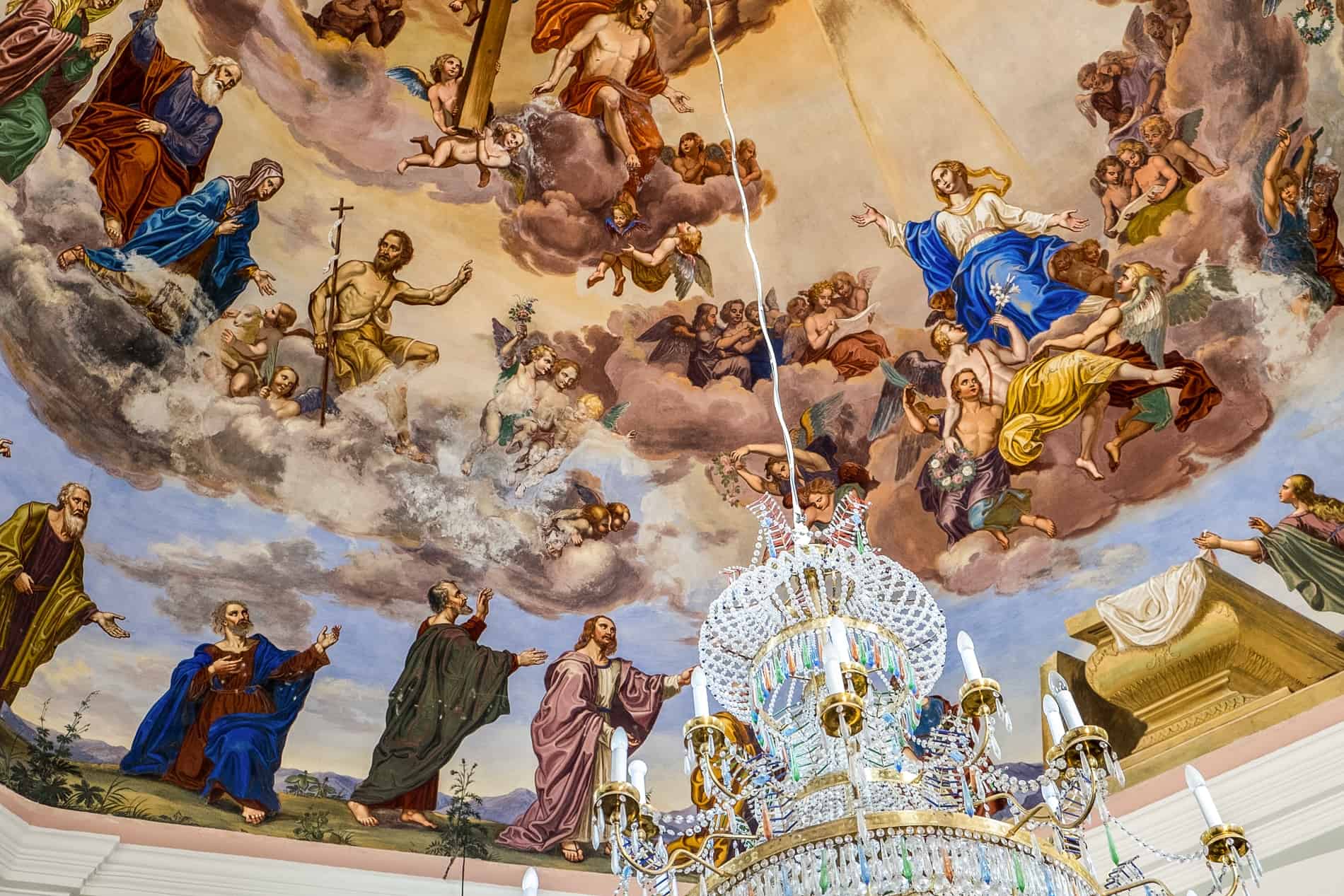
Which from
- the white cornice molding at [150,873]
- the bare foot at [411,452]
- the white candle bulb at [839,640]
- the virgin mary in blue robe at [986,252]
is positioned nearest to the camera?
the white candle bulb at [839,640]

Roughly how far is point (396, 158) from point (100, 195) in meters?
2.12

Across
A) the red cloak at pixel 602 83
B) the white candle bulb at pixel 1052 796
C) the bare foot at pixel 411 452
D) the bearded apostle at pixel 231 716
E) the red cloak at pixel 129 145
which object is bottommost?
the white candle bulb at pixel 1052 796

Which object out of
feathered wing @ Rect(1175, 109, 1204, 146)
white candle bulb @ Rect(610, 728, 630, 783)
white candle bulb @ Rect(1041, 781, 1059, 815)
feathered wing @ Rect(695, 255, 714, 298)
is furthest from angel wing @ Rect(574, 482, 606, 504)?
white candle bulb @ Rect(1041, 781, 1059, 815)

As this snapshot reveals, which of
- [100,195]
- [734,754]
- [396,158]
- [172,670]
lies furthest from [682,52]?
[734,754]

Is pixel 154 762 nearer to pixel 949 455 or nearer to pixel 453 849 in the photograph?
pixel 453 849

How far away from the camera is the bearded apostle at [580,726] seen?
29.0 ft

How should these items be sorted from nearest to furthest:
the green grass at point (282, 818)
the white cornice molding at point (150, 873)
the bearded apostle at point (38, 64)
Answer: the white cornice molding at point (150, 873) → the green grass at point (282, 818) → the bearded apostle at point (38, 64)

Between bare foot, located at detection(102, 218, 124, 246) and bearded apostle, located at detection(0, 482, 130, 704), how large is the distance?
1.59 m

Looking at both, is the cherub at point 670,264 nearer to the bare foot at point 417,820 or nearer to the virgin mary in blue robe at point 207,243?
the virgin mary in blue robe at point 207,243

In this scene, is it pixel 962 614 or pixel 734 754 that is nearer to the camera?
pixel 734 754

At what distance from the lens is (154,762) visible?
8164 mm

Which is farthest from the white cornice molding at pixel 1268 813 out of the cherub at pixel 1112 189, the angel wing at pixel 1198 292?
the cherub at pixel 1112 189

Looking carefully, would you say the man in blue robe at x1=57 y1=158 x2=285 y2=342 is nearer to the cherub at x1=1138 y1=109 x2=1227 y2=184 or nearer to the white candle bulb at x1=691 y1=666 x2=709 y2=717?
the white candle bulb at x1=691 y1=666 x2=709 y2=717

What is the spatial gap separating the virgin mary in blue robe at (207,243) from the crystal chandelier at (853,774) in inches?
192
